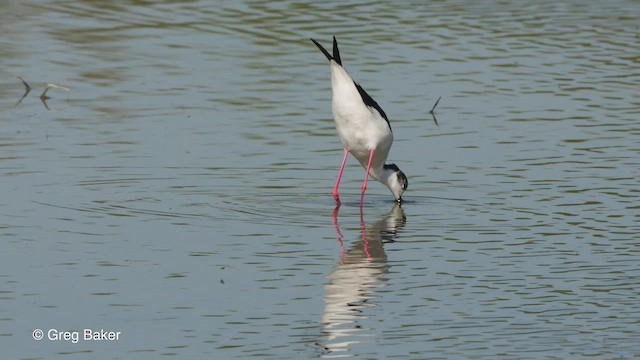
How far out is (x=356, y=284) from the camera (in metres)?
9.63

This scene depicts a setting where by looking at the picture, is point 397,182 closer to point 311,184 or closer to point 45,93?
point 311,184

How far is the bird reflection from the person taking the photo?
27.4 feet

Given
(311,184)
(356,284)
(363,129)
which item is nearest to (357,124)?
(363,129)

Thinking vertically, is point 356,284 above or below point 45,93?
above

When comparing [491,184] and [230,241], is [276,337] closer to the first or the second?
[230,241]

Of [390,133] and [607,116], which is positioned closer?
[390,133]

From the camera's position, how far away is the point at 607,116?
14977mm

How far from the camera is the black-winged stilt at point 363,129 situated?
12.4 metres

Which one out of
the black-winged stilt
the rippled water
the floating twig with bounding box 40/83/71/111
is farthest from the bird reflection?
the floating twig with bounding box 40/83/71/111

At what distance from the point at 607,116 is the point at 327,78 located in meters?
3.44

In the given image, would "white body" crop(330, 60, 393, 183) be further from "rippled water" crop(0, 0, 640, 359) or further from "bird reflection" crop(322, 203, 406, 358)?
"bird reflection" crop(322, 203, 406, 358)

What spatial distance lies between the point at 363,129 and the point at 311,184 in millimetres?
627

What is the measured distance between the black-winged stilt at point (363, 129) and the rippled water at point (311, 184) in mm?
253

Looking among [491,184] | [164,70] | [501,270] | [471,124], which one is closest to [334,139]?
[471,124]
